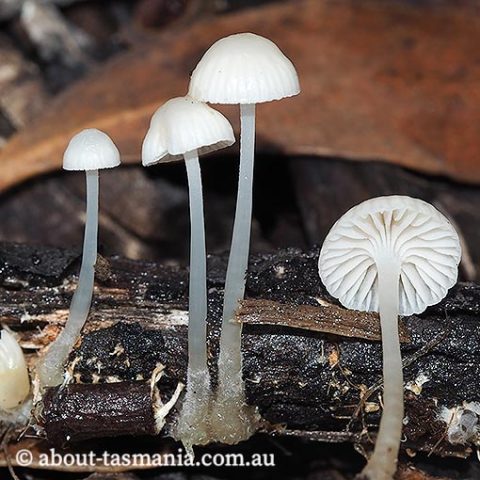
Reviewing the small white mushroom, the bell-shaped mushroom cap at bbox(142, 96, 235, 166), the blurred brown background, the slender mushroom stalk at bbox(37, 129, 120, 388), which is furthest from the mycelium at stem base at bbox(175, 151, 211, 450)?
the blurred brown background

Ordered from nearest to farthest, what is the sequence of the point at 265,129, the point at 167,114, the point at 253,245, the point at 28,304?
1. the point at 167,114
2. the point at 28,304
3. the point at 265,129
4. the point at 253,245

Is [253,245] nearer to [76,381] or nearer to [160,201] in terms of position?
[160,201]

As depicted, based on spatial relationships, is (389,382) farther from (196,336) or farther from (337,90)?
(337,90)

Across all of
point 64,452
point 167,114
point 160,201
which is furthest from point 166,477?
point 160,201

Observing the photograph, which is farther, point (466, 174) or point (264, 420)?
point (466, 174)

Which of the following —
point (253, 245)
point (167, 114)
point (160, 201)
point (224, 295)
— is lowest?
point (224, 295)

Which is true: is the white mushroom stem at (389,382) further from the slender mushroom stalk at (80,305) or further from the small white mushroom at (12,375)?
the small white mushroom at (12,375)

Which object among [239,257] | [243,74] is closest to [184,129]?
[243,74]
